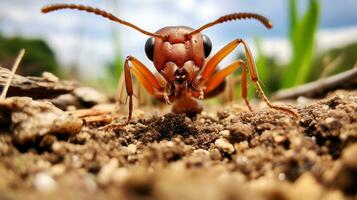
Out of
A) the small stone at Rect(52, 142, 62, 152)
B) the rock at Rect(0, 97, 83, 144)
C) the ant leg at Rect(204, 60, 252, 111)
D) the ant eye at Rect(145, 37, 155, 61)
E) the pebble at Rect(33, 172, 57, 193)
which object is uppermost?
the ant eye at Rect(145, 37, 155, 61)

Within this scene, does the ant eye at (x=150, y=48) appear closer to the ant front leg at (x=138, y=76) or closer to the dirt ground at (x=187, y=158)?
the ant front leg at (x=138, y=76)

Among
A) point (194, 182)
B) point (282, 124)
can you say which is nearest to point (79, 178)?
point (194, 182)

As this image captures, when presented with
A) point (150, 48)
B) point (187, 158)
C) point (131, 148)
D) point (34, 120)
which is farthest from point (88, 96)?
point (187, 158)

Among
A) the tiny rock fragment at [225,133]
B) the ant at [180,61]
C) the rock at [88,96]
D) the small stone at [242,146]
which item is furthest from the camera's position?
the rock at [88,96]

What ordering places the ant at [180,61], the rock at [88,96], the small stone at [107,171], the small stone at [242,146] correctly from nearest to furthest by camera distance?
1. the small stone at [107,171]
2. the small stone at [242,146]
3. the ant at [180,61]
4. the rock at [88,96]

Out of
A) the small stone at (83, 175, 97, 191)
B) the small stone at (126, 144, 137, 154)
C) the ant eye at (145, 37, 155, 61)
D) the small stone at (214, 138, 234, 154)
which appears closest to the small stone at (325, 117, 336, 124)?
the small stone at (214, 138, 234, 154)

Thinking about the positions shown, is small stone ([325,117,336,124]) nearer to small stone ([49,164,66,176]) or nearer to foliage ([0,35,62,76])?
small stone ([49,164,66,176])

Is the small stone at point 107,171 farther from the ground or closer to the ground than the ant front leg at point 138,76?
closer to the ground

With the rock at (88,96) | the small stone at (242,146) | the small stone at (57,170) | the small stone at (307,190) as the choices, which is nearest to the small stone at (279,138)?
the small stone at (242,146)
